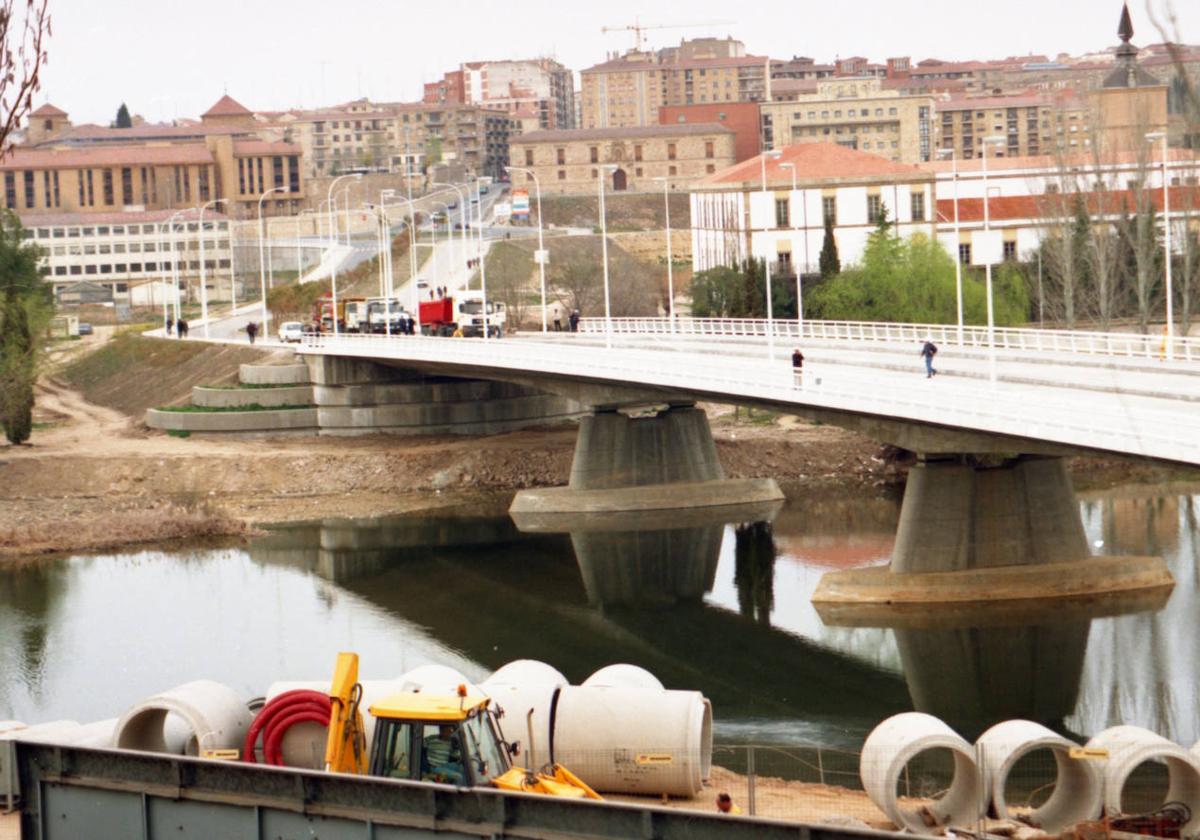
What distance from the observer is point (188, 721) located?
25.9 metres

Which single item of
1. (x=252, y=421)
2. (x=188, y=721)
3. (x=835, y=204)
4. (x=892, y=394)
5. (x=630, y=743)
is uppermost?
(x=835, y=204)

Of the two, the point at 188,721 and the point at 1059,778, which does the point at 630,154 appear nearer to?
the point at 1059,778

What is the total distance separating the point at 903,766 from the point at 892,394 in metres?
19.8

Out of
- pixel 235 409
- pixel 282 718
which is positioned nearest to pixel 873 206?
pixel 235 409

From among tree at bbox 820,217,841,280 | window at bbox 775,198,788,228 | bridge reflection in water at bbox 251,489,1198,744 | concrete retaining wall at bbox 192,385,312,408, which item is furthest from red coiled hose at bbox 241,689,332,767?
window at bbox 775,198,788,228

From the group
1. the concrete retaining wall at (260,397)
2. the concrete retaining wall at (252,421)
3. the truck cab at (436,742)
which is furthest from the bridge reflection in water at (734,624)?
the concrete retaining wall at (260,397)

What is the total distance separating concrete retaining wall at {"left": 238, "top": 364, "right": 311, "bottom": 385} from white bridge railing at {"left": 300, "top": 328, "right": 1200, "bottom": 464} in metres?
13.2

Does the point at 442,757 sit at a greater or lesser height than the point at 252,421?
lesser

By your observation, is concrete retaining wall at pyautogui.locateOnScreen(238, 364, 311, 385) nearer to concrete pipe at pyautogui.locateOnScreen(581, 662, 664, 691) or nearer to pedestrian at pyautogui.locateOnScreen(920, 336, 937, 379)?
pedestrian at pyautogui.locateOnScreen(920, 336, 937, 379)

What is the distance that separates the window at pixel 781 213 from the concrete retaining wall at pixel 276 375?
32.4 meters

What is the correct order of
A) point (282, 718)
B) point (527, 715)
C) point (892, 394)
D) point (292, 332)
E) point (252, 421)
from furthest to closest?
point (292, 332)
point (252, 421)
point (892, 394)
point (527, 715)
point (282, 718)

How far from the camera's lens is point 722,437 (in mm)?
74250

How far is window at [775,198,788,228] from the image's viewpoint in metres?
105

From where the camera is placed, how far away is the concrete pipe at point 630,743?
85.8ft
